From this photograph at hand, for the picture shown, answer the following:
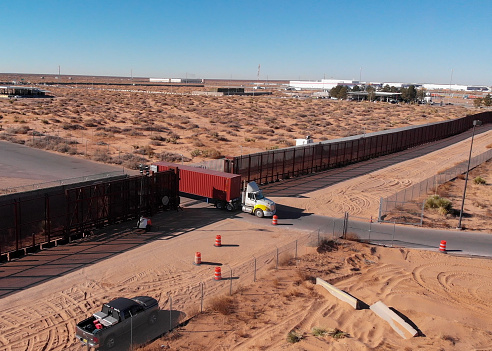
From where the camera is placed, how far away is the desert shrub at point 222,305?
17.0 meters

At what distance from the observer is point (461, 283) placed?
2120 centimetres

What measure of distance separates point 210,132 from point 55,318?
181 ft

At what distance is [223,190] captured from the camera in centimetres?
3112

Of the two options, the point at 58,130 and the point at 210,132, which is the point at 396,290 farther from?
the point at 58,130

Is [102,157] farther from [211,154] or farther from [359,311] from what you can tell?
[359,311]

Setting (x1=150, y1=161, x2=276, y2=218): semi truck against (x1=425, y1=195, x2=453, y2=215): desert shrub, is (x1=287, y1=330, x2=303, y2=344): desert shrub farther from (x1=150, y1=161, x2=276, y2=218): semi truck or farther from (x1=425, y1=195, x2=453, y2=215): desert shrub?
(x1=425, y1=195, x2=453, y2=215): desert shrub

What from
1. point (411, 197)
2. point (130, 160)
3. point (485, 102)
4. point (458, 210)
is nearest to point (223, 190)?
point (411, 197)

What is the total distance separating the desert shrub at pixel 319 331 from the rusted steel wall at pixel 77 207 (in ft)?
47.8

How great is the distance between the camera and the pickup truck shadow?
14.6 m

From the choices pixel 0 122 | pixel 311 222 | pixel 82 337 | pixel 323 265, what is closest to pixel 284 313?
pixel 323 265

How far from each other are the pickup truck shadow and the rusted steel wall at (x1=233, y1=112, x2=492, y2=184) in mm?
20418

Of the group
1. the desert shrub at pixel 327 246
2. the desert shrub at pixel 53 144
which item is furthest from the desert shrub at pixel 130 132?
the desert shrub at pixel 327 246

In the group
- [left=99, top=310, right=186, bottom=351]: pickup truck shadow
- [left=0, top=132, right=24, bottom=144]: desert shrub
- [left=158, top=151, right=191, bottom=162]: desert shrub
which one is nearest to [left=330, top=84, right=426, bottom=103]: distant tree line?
[left=158, top=151, right=191, bottom=162]: desert shrub

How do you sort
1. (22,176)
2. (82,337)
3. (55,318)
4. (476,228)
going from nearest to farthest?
(82,337)
(55,318)
(476,228)
(22,176)
